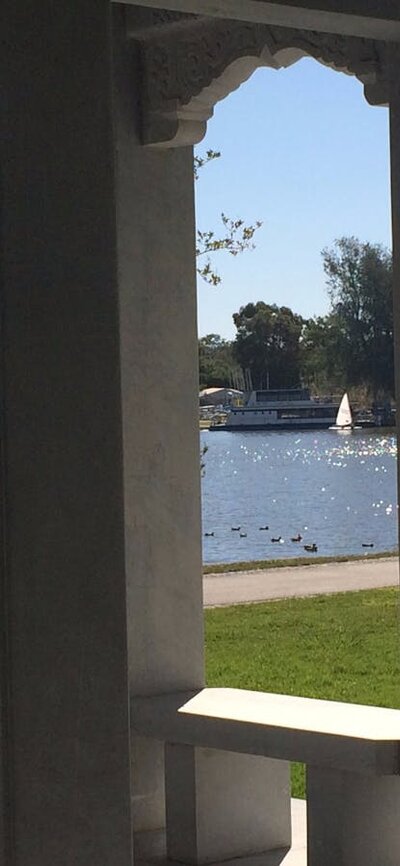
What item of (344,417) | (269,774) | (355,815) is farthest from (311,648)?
(344,417)

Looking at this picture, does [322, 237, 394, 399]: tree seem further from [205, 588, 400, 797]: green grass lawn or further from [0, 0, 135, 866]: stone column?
[0, 0, 135, 866]: stone column

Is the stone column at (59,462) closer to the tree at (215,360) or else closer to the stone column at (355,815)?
the stone column at (355,815)

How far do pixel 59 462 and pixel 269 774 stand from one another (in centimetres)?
244

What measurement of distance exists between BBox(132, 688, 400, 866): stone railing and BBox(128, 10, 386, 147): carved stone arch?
5.99 ft

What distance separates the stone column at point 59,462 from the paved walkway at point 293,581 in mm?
8627

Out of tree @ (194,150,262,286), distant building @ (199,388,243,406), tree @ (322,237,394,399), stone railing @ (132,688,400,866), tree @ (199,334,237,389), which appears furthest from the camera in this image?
distant building @ (199,388,243,406)

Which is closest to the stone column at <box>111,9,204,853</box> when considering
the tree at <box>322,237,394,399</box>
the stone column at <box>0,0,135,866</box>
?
the stone column at <box>0,0,135,866</box>

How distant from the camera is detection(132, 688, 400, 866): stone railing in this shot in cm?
396

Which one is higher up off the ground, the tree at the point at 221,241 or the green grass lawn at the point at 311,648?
the tree at the point at 221,241

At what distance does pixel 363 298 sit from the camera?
40.1 metres

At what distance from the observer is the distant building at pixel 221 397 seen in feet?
146

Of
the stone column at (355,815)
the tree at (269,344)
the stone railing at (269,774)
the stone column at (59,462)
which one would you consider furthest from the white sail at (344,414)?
the stone column at (59,462)

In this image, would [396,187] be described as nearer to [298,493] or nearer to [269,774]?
[269,774]

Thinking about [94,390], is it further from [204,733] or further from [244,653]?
[244,653]
